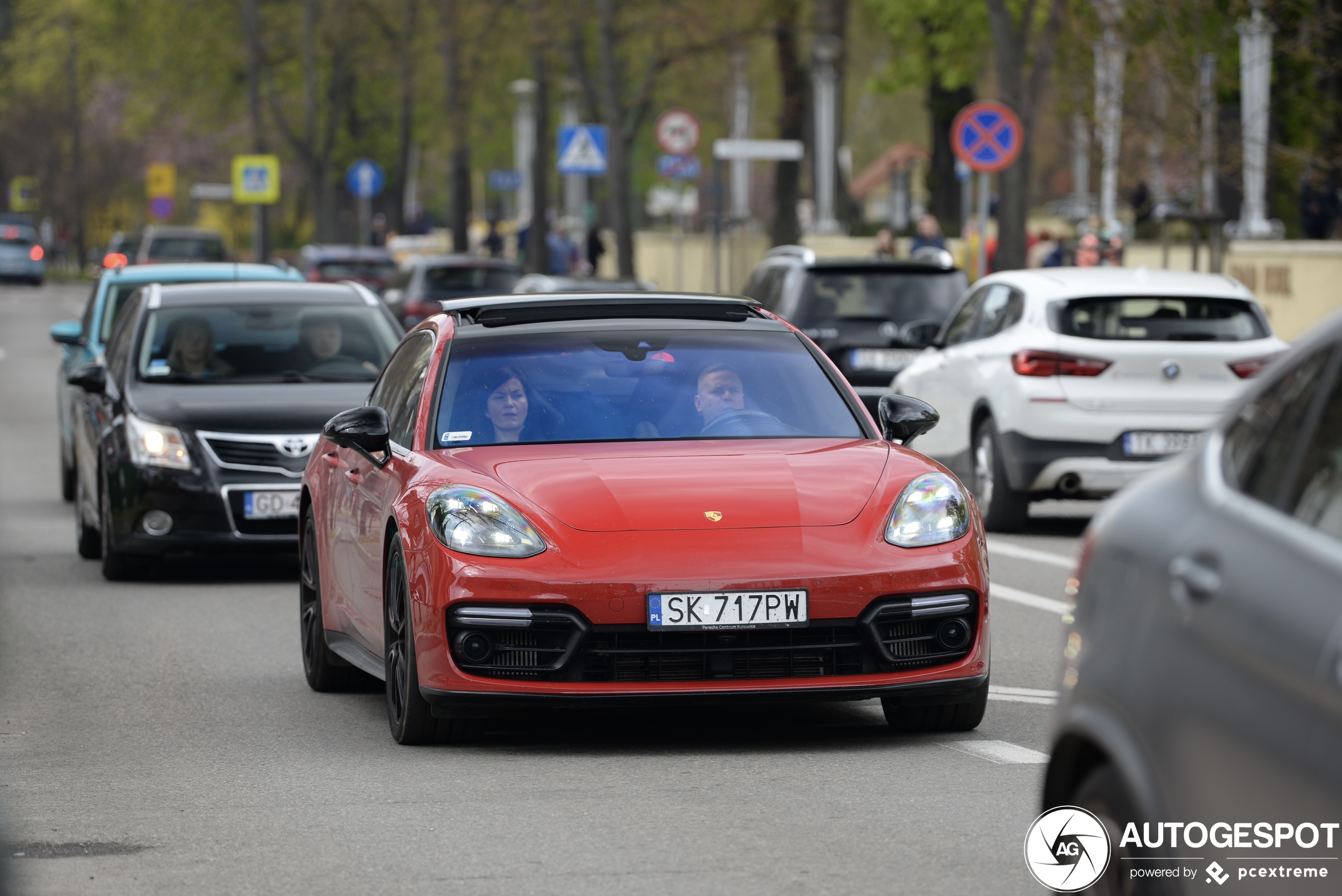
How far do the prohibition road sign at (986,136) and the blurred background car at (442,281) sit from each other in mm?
8367

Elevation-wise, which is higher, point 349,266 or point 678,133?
point 678,133

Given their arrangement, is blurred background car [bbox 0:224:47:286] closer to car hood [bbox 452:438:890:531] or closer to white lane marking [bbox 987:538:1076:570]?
white lane marking [bbox 987:538:1076:570]

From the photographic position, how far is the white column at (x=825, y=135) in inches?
1709

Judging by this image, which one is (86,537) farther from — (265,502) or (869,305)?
(869,305)

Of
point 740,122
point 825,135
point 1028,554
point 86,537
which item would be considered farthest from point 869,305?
point 740,122

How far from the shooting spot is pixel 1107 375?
14.5m

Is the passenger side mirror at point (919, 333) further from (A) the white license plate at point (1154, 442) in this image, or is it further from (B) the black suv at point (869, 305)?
(B) the black suv at point (869, 305)

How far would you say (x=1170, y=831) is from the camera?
3.78 meters

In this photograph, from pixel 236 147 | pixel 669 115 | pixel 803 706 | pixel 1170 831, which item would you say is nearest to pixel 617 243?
pixel 669 115

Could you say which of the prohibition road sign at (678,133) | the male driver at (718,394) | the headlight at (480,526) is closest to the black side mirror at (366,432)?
the headlight at (480,526)

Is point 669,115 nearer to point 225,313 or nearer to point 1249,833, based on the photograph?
point 225,313

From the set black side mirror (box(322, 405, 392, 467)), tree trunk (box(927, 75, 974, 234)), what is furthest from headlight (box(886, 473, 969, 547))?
tree trunk (box(927, 75, 974, 234))

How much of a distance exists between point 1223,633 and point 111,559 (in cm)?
993

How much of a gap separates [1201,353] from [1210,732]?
36.0 ft
